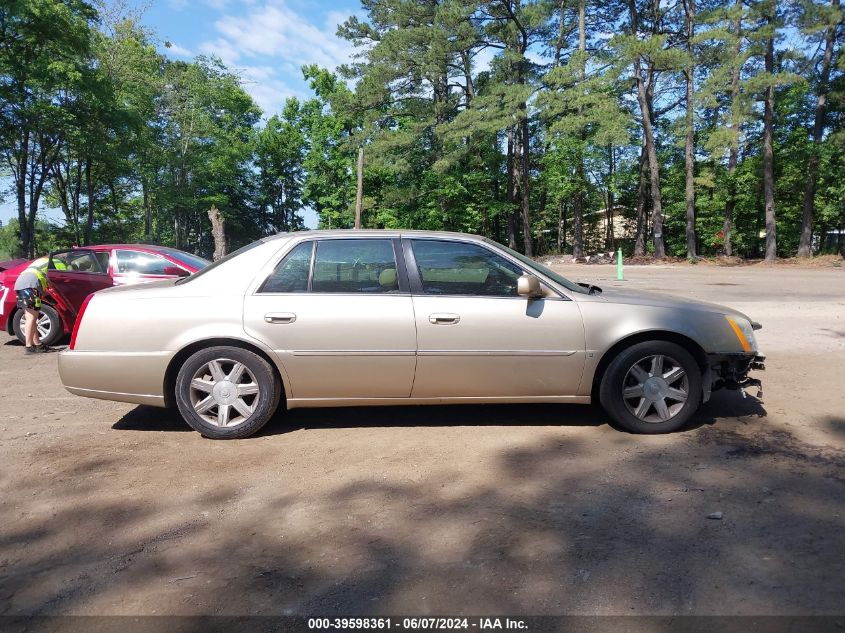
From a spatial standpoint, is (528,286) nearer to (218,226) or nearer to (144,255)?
(144,255)

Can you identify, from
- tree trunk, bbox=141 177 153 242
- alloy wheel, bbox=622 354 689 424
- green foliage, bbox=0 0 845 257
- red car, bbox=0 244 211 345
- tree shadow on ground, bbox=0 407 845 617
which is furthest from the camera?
tree trunk, bbox=141 177 153 242

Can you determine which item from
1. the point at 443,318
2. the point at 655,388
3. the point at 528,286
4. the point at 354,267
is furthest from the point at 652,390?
the point at 354,267

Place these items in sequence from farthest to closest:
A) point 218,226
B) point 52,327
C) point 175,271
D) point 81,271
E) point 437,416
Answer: point 218,226 < point 175,271 < point 81,271 < point 52,327 < point 437,416

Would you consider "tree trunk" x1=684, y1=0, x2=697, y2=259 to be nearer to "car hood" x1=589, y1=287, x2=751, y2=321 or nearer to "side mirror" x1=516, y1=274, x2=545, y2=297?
"car hood" x1=589, y1=287, x2=751, y2=321

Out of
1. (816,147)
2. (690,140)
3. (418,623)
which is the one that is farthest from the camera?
(690,140)

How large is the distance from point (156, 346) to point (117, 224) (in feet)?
149

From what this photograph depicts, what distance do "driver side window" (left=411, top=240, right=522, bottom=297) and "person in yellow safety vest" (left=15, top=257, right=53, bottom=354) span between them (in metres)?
6.54

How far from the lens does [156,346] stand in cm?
431

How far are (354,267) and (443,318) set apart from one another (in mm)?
821

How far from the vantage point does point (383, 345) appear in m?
4.30

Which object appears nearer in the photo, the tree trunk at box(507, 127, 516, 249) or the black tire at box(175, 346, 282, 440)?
the black tire at box(175, 346, 282, 440)

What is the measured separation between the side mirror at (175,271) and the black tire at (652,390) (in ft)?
22.8

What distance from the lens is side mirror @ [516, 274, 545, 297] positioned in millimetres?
4320

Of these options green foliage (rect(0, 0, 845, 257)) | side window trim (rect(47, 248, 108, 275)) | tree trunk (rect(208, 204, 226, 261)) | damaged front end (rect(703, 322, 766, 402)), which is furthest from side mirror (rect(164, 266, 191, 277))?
green foliage (rect(0, 0, 845, 257))
